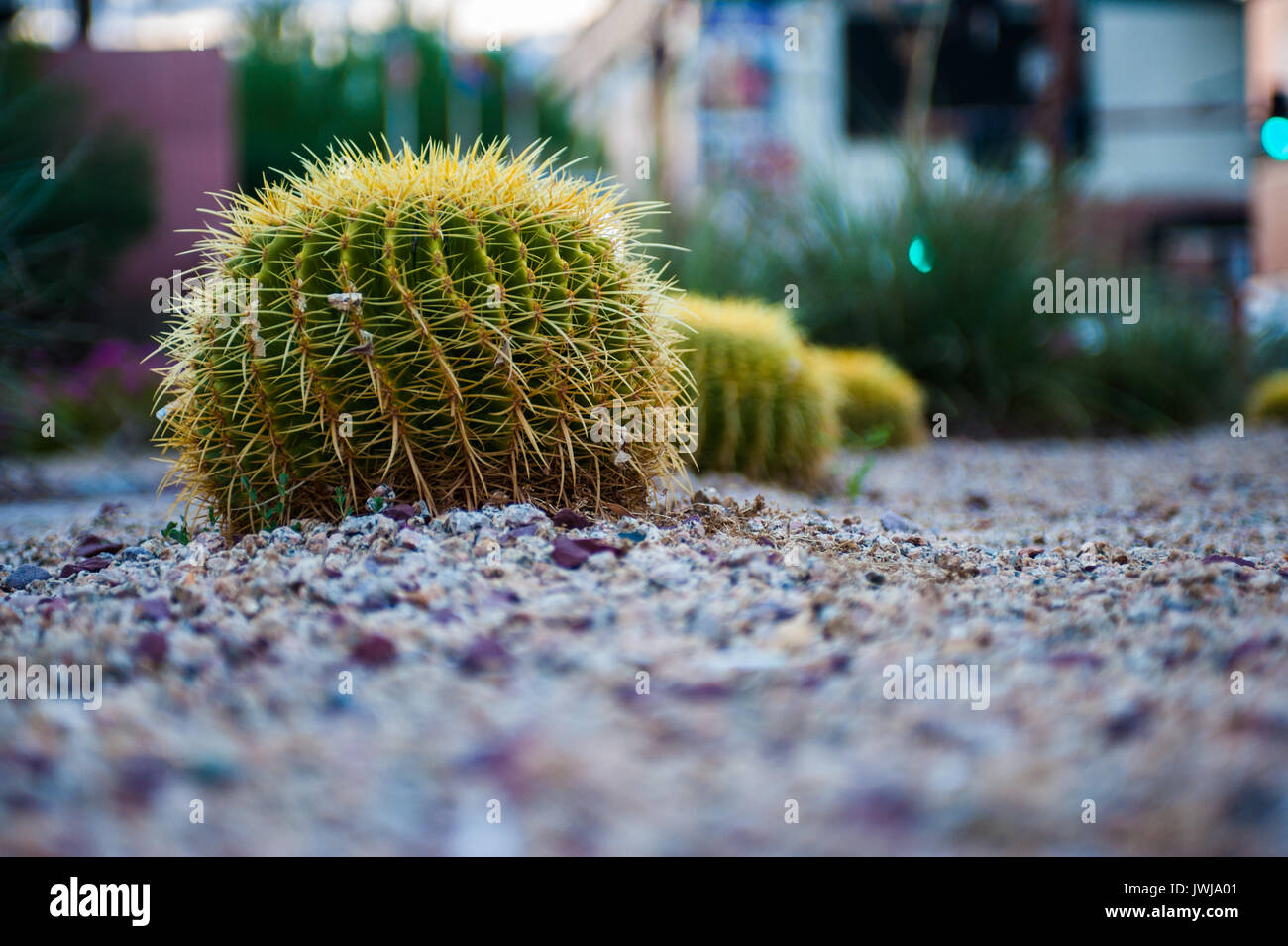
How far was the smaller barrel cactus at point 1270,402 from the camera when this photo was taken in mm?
8383

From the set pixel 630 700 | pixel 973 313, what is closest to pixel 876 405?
pixel 973 313

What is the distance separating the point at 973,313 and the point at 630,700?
6.76 m

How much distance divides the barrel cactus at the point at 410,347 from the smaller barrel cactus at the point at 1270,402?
7402 mm

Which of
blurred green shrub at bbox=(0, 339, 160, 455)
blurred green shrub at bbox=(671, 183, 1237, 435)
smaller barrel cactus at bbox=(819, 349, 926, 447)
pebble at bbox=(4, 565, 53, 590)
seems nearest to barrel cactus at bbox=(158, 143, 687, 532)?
pebble at bbox=(4, 565, 53, 590)

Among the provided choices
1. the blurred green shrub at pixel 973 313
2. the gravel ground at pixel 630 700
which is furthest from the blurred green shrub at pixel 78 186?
the gravel ground at pixel 630 700

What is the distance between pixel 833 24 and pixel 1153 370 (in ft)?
38.2

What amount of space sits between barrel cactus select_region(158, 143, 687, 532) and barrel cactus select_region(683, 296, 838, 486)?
1.50 metres

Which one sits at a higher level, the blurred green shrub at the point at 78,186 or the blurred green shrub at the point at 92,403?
the blurred green shrub at the point at 78,186

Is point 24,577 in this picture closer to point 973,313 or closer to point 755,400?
point 755,400

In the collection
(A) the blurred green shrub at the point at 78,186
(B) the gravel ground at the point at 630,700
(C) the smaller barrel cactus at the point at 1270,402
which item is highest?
(A) the blurred green shrub at the point at 78,186

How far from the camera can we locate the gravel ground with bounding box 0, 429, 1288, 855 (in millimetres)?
1233

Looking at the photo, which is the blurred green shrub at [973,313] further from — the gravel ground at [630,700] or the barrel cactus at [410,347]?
the gravel ground at [630,700]

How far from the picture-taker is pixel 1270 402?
334 inches
